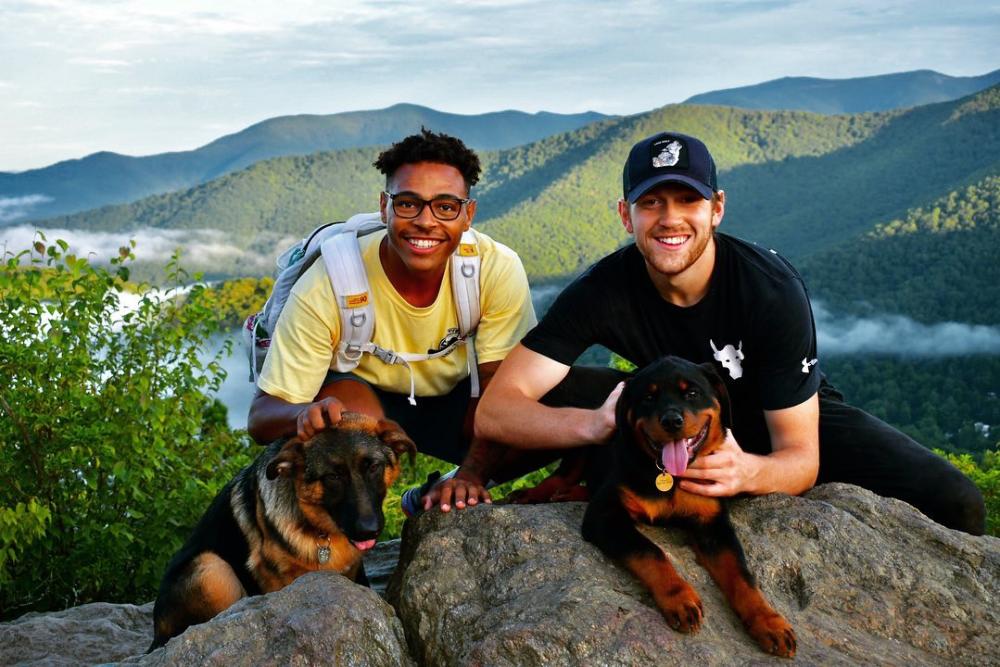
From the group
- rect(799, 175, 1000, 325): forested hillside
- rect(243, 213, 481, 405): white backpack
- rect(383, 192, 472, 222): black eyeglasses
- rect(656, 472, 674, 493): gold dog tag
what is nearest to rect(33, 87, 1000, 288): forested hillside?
rect(799, 175, 1000, 325): forested hillside

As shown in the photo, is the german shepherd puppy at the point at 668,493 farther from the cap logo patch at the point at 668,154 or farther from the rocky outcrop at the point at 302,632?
the cap logo patch at the point at 668,154

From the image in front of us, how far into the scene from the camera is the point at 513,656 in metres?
3.54

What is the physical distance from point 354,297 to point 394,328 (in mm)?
371

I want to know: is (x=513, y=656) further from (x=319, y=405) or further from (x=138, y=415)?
(x=138, y=415)

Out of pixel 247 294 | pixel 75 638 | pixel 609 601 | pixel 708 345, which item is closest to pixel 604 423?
pixel 708 345

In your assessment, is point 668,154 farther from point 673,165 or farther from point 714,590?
point 714,590

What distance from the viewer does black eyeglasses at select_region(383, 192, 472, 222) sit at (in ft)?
17.9

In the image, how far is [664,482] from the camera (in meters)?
4.07

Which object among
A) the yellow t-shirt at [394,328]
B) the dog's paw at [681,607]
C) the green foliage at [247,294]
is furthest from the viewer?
the green foliage at [247,294]

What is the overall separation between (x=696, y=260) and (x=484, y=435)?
146 centimetres

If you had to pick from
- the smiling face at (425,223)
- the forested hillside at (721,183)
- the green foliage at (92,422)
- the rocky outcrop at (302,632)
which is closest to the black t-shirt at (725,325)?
the smiling face at (425,223)

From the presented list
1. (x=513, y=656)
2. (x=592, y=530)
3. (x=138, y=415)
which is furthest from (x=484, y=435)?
(x=138, y=415)

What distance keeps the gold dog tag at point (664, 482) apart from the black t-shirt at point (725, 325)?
38.2 inches

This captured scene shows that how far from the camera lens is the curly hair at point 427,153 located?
5535 mm
